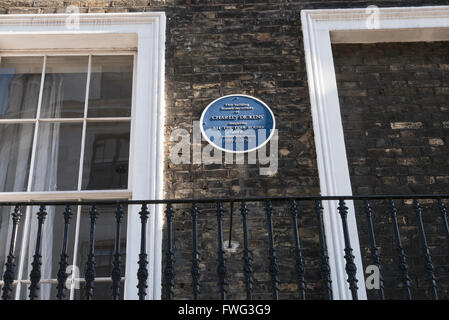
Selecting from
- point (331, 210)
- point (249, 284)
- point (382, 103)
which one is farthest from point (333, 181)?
point (249, 284)

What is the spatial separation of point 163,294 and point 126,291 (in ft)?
0.92

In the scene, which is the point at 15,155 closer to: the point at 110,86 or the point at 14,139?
the point at 14,139

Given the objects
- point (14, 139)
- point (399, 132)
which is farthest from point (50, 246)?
point (399, 132)

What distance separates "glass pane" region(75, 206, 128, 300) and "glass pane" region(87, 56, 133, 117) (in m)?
0.99

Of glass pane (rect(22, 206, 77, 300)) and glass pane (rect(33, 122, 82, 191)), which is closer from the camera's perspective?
glass pane (rect(22, 206, 77, 300))

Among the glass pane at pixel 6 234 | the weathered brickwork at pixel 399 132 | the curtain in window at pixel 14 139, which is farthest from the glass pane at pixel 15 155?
the weathered brickwork at pixel 399 132

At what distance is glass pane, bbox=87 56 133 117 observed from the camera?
5.74 meters

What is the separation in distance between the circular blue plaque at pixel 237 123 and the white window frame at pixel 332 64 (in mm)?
426

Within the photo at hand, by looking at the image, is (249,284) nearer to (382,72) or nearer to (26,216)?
(26,216)

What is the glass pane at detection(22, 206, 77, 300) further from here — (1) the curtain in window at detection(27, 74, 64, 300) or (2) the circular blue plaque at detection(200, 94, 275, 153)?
(2) the circular blue plaque at detection(200, 94, 275, 153)

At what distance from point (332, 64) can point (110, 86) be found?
2004 millimetres

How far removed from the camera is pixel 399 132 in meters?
5.56

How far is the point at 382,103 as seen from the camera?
5.71 metres

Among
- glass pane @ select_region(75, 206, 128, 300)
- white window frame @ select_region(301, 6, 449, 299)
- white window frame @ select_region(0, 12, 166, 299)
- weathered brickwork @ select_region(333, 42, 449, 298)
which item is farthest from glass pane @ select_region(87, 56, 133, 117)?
weathered brickwork @ select_region(333, 42, 449, 298)
